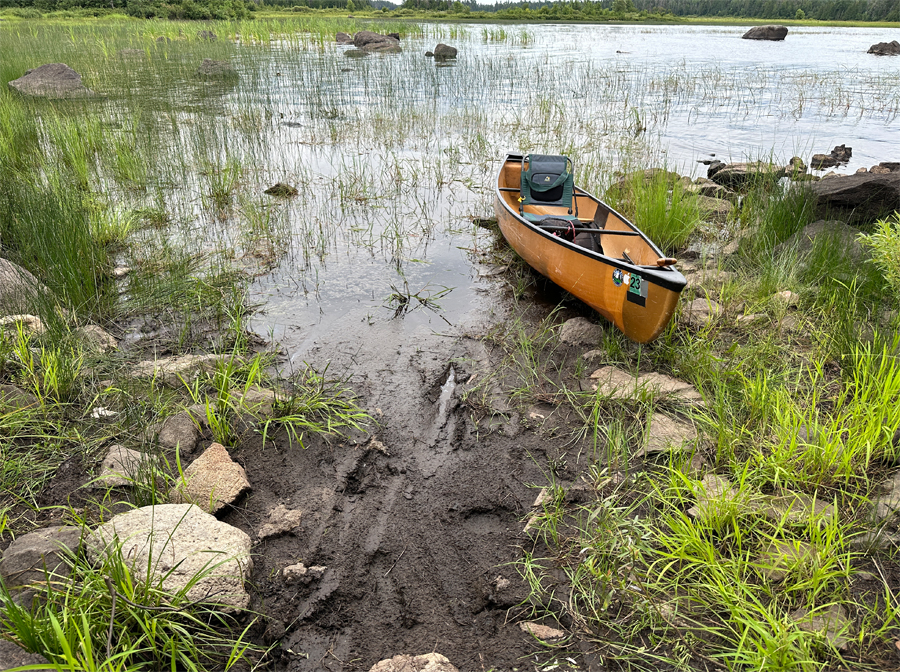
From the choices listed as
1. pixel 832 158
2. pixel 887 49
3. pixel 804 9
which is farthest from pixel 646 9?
pixel 832 158

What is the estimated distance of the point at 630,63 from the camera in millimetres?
21797

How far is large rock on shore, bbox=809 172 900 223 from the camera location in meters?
6.01

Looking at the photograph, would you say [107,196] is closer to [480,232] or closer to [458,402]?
[480,232]

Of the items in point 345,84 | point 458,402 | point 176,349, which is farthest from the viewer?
point 345,84

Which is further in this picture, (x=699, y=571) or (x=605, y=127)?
(x=605, y=127)

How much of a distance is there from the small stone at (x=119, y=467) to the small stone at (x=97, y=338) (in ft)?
4.07

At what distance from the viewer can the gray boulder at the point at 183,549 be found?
2359 mm

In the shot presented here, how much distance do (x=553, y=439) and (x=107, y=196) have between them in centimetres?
648

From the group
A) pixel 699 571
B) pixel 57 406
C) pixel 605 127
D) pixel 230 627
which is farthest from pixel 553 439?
pixel 605 127

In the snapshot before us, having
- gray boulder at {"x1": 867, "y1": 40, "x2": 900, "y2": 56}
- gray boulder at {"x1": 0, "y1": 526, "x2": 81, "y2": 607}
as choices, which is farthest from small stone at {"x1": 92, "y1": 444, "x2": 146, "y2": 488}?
gray boulder at {"x1": 867, "y1": 40, "x2": 900, "y2": 56}

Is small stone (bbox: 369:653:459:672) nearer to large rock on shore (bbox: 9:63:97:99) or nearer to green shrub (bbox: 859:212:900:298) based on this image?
green shrub (bbox: 859:212:900:298)

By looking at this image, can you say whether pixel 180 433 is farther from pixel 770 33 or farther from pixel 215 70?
pixel 770 33

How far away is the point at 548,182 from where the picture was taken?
695 centimetres

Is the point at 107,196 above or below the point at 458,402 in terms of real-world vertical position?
above
